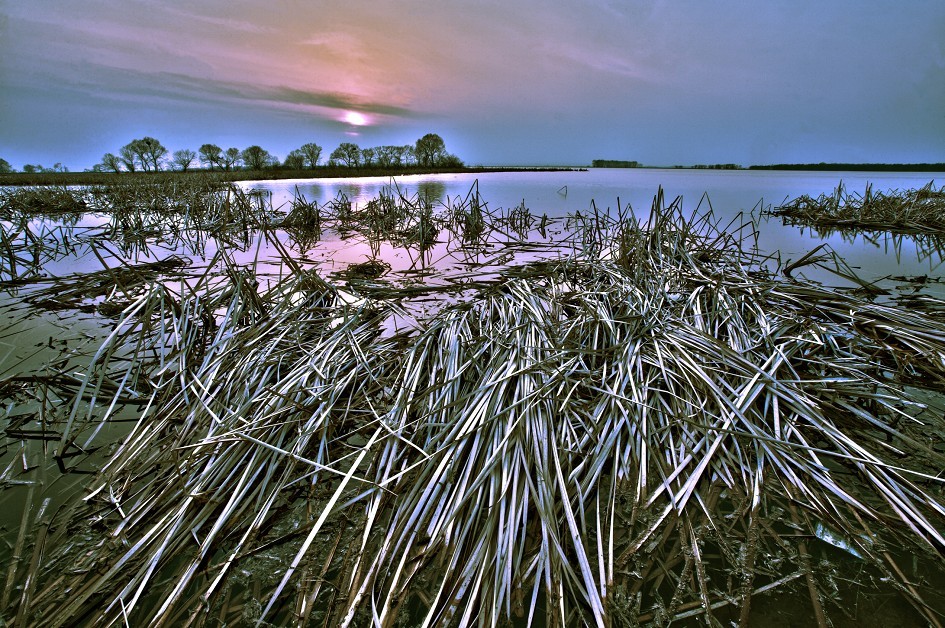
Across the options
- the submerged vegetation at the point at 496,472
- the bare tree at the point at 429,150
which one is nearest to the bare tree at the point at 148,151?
the bare tree at the point at 429,150

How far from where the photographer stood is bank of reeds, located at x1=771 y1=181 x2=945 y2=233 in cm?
607

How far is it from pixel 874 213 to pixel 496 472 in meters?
9.51

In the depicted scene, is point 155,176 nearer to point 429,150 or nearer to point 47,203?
point 47,203

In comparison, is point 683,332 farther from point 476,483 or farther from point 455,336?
point 476,483

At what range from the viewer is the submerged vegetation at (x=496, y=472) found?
40.3 inches

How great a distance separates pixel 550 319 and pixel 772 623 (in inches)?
63.9

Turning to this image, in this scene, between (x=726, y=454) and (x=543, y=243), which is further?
(x=543, y=243)

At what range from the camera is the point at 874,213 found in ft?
23.0

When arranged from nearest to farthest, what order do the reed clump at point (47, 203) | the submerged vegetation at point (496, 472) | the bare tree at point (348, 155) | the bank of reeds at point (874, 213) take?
the submerged vegetation at point (496, 472) → the bank of reeds at point (874, 213) → the reed clump at point (47, 203) → the bare tree at point (348, 155)

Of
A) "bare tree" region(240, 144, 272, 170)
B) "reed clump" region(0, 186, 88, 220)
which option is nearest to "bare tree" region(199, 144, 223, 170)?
"bare tree" region(240, 144, 272, 170)

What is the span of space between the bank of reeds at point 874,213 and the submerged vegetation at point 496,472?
602 cm

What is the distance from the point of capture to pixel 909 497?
126cm

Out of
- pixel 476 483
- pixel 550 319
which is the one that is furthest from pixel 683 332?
pixel 476 483

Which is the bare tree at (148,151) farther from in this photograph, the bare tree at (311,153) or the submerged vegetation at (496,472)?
the submerged vegetation at (496,472)
